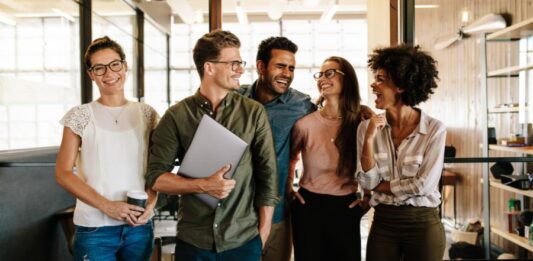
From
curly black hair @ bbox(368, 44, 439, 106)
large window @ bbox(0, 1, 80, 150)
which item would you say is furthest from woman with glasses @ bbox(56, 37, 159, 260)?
large window @ bbox(0, 1, 80, 150)

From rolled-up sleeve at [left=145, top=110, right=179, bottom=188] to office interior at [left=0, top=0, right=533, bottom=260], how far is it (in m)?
0.71

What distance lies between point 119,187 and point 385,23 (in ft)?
7.06

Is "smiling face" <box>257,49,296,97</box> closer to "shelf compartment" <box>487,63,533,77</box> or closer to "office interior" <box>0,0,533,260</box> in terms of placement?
"office interior" <box>0,0,533,260</box>

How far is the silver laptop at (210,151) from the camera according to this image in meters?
1.41

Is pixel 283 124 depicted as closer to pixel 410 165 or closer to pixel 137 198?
pixel 410 165

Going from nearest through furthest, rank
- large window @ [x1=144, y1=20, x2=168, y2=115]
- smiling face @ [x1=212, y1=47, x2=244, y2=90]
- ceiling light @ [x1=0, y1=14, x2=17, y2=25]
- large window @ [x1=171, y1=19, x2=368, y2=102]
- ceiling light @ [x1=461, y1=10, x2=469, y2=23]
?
smiling face @ [x1=212, y1=47, x2=244, y2=90]
ceiling light @ [x1=0, y1=14, x2=17, y2=25]
ceiling light @ [x1=461, y1=10, x2=469, y2=23]
large window @ [x1=144, y1=20, x2=168, y2=115]
large window @ [x1=171, y1=19, x2=368, y2=102]

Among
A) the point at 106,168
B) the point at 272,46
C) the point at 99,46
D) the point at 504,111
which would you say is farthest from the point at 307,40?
the point at 106,168

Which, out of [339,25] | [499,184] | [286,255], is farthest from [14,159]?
[339,25]

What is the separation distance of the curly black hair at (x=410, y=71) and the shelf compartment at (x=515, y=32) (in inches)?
88.1

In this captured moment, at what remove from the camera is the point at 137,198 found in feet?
4.92

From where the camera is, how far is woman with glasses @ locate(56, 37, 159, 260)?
1.53 metres

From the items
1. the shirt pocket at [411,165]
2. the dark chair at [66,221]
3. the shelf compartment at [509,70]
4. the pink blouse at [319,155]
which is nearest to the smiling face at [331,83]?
the pink blouse at [319,155]

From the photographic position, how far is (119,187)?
5.14 ft

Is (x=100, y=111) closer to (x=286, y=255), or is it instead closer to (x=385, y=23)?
(x=286, y=255)
